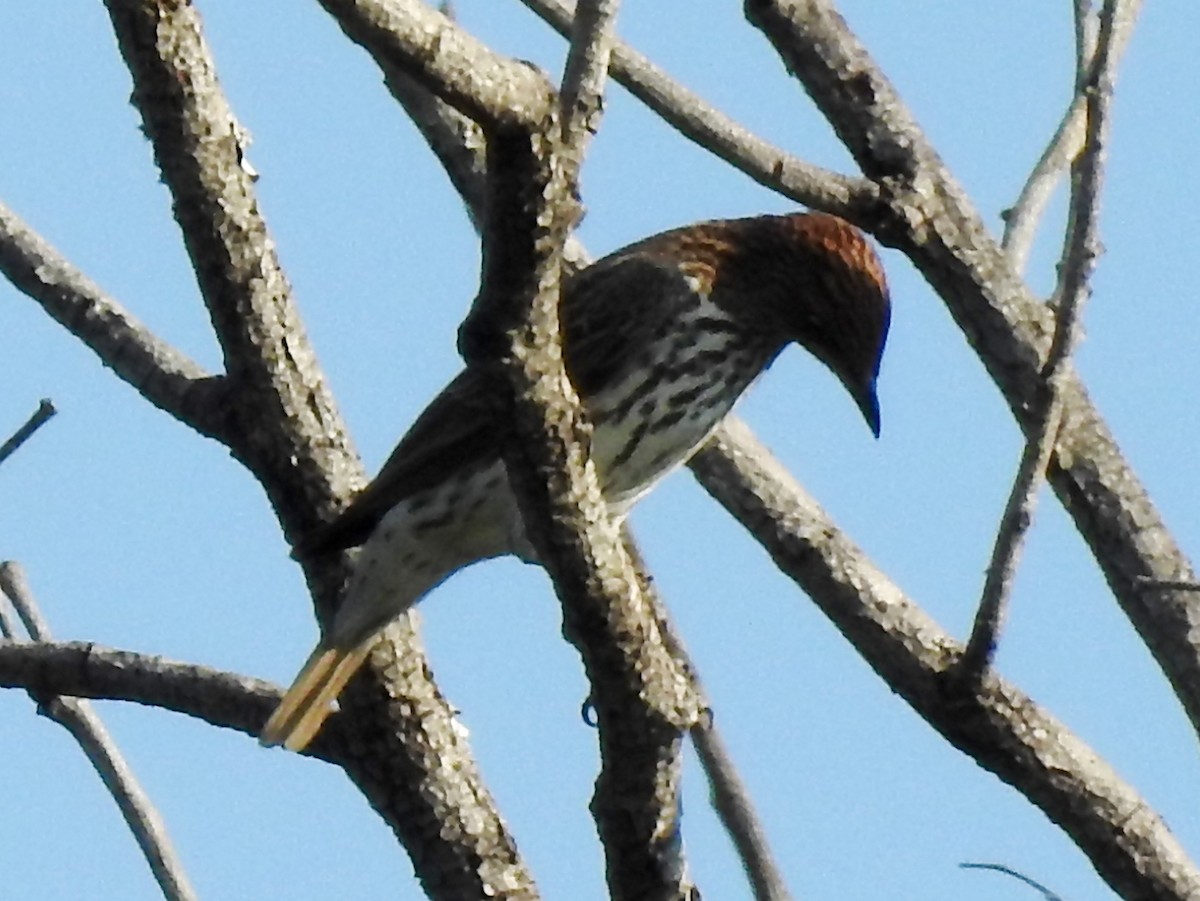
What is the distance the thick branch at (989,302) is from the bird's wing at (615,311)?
0.72 metres

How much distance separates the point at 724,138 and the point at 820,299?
4.02 ft

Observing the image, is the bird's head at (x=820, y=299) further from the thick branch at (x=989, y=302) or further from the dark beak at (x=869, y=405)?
the thick branch at (x=989, y=302)

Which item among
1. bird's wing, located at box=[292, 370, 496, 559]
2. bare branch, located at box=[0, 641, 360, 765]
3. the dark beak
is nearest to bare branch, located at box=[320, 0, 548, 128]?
bird's wing, located at box=[292, 370, 496, 559]

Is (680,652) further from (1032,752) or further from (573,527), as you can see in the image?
(573,527)

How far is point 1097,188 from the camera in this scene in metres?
3.75

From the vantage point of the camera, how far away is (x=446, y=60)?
2957 millimetres

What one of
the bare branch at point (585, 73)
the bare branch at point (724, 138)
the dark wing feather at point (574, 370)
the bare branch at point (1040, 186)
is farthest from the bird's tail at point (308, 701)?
the bare branch at point (585, 73)

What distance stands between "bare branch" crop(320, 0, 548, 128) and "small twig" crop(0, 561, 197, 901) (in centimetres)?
201

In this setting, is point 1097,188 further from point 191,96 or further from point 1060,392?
point 191,96

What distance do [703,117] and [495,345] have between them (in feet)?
4.79

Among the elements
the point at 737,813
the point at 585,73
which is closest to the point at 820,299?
the point at 737,813

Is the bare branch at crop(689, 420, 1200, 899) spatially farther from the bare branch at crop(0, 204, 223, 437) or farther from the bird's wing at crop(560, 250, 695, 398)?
the bare branch at crop(0, 204, 223, 437)

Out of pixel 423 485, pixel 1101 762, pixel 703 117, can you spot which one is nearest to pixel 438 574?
pixel 423 485

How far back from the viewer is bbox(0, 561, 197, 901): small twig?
4488 millimetres
